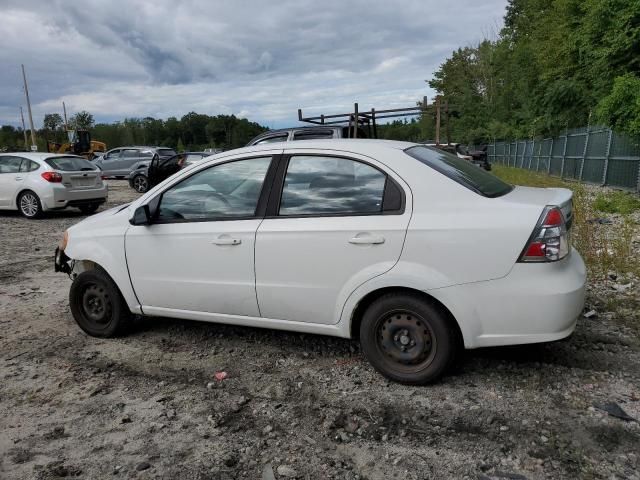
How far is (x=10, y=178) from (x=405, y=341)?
38.3 feet

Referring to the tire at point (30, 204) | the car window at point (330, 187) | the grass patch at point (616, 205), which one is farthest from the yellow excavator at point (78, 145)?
the car window at point (330, 187)

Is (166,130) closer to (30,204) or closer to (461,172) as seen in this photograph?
(30,204)

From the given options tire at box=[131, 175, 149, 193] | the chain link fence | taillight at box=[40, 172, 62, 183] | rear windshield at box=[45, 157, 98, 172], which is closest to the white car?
taillight at box=[40, 172, 62, 183]

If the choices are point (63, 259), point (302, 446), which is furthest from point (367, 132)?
point (302, 446)

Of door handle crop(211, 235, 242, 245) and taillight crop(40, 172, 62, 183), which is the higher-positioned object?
door handle crop(211, 235, 242, 245)

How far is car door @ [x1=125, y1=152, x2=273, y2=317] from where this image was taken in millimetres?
3645

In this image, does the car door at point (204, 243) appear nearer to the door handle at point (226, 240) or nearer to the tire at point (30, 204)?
the door handle at point (226, 240)

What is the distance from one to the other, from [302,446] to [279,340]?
4.93ft

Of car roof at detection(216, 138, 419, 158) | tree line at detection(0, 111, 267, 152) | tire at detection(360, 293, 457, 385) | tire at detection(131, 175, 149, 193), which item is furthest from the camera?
tree line at detection(0, 111, 267, 152)

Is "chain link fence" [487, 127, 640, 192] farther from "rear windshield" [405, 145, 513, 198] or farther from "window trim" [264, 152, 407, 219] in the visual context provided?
"window trim" [264, 152, 407, 219]

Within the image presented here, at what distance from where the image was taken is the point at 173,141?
105000mm

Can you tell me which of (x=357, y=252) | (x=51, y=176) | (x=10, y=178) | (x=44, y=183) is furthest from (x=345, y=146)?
(x=10, y=178)

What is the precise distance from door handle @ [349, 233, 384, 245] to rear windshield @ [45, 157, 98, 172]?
10.4 meters

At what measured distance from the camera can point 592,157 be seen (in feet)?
57.0
